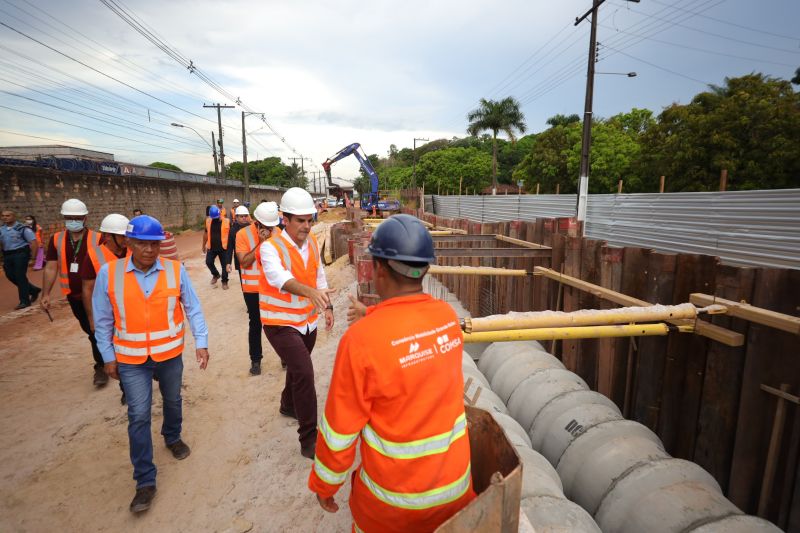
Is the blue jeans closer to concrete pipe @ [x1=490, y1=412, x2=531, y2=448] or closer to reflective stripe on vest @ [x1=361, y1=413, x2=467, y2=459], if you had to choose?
reflective stripe on vest @ [x1=361, y1=413, x2=467, y2=459]

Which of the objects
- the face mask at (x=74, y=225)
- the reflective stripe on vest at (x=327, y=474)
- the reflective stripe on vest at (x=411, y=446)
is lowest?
the reflective stripe on vest at (x=327, y=474)

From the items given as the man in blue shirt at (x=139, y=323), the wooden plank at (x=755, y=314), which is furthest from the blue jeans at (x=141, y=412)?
the wooden plank at (x=755, y=314)

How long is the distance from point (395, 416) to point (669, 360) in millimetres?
2714

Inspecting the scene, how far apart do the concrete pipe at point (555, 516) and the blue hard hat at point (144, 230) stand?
3.13 meters

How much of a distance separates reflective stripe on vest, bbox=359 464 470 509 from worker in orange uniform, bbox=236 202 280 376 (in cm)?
413

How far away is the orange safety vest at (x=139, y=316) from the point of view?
309cm

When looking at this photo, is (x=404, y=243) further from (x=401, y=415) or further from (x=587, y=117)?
(x=587, y=117)

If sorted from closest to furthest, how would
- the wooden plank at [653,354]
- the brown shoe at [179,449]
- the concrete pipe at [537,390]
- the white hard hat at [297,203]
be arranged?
1. the wooden plank at [653,354]
2. the concrete pipe at [537,390]
3. the white hard hat at [297,203]
4. the brown shoe at [179,449]

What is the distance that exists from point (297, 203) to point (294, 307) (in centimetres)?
95

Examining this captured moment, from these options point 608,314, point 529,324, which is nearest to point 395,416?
point 529,324

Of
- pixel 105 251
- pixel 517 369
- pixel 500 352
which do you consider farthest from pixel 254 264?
pixel 517 369

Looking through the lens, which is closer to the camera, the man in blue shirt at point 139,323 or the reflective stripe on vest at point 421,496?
the reflective stripe on vest at point 421,496

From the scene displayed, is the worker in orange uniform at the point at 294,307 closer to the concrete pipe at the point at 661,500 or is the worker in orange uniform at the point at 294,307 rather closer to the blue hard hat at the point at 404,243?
the blue hard hat at the point at 404,243

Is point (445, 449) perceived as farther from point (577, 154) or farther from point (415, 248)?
point (577, 154)
